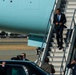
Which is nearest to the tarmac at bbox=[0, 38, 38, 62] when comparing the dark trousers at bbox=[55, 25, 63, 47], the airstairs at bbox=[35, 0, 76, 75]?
the airstairs at bbox=[35, 0, 76, 75]

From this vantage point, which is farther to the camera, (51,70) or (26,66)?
(51,70)

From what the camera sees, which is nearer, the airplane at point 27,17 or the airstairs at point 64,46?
the airstairs at point 64,46

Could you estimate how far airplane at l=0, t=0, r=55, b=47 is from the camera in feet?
62.9

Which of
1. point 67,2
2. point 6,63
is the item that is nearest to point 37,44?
point 67,2

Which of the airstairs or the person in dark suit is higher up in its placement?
the person in dark suit

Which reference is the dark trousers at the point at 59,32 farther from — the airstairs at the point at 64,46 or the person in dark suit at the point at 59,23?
the airstairs at the point at 64,46

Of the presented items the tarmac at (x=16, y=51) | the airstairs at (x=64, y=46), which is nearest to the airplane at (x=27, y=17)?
the airstairs at (x=64, y=46)

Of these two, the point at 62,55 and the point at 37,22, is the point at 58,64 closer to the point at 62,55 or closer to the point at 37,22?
the point at 62,55

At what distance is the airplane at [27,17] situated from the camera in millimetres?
19172

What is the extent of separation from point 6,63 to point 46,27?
23.7 ft

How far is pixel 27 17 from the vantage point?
64.0 ft

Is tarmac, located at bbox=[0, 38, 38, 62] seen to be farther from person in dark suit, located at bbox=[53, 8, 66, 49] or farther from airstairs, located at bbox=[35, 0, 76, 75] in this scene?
person in dark suit, located at bbox=[53, 8, 66, 49]

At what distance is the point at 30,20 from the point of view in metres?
19.7

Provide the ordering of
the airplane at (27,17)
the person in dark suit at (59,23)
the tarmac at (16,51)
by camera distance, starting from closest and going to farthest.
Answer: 1. the person in dark suit at (59,23)
2. the airplane at (27,17)
3. the tarmac at (16,51)
